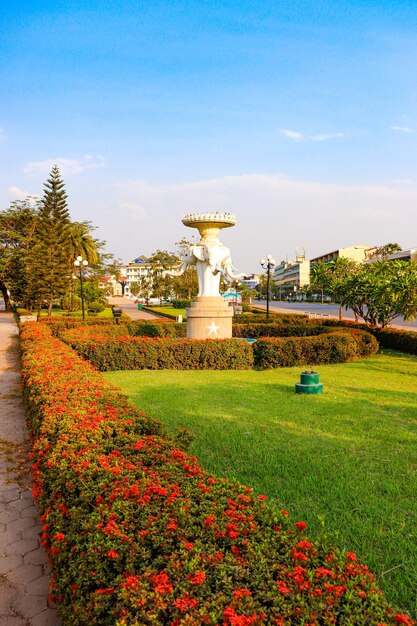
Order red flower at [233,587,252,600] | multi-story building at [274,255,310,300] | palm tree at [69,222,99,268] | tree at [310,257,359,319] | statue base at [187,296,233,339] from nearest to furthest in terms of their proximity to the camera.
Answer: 1. red flower at [233,587,252,600]
2. statue base at [187,296,233,339]
3. tree at [310,257,359,319]
4. palm tree at [69,222,99,268]
5. multi-story building at [274,255,310,300]

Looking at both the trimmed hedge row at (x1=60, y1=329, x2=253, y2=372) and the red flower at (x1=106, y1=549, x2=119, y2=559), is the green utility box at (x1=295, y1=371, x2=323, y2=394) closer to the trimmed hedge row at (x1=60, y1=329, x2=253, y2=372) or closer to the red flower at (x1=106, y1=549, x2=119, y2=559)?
the trimmed hedge row at (x1=60, y1=329, x2=253, y2=372)

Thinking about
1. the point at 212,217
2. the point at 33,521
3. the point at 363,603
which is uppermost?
the point at 212,217

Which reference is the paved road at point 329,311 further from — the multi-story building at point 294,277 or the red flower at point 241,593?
the multi-story building at point 294,277

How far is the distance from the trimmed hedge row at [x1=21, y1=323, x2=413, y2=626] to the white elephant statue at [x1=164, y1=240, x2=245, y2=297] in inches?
465

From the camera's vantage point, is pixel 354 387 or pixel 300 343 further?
pixel 300 343

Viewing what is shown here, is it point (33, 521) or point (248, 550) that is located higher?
point (248, 550)

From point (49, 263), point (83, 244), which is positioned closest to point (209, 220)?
point (49, 263)

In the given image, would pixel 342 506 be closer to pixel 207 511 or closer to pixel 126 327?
pixel 207 511

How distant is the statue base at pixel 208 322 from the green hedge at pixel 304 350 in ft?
8.52

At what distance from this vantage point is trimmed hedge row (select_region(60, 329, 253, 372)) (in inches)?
439

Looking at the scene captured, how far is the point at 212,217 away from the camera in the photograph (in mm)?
15117

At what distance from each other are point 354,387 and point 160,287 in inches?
1654

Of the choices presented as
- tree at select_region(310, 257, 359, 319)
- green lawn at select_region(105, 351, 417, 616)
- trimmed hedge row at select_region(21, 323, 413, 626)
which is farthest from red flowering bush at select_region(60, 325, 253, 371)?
tree at select_region(310, 257, 359, 319)

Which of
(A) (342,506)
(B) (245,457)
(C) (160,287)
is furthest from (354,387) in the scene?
(C) (160,287)
